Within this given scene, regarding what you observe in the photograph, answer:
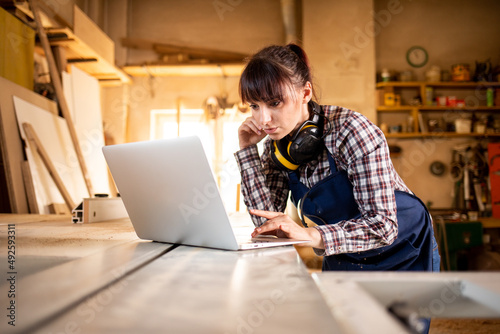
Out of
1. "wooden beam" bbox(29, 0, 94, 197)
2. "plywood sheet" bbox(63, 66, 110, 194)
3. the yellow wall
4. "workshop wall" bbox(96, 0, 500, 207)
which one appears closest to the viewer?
the yellow wall

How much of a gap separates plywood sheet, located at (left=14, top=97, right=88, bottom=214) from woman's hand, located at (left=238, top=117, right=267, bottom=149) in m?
2.12

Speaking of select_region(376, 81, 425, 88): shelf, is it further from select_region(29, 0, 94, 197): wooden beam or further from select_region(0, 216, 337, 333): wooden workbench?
select_region(0, 216, 337, 333): wooden workbench

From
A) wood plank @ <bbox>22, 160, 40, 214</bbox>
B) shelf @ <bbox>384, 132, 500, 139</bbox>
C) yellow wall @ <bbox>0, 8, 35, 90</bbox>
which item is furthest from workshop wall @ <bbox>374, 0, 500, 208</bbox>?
wood plank @ <bbox>22, 160, 40, 214</bbox>

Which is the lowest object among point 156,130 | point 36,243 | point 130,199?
point 36,243

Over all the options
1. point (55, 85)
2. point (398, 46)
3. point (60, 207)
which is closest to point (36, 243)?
point (60, 207)

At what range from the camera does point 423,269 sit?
1.25m

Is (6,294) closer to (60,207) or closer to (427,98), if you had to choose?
(60,207)

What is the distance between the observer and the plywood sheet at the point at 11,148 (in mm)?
2672

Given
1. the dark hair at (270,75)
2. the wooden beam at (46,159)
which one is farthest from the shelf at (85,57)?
the dark hair at (270,75)

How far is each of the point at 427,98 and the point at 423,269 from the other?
412 centimetres

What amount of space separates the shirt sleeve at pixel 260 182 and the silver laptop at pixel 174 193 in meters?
0.43

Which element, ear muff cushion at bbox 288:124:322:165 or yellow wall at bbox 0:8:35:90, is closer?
ear muff cushion at bbox 288:124:322:165

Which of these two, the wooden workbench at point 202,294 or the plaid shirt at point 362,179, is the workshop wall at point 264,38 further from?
the wooden workbench at point 202,294

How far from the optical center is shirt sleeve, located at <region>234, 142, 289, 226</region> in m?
1.37
